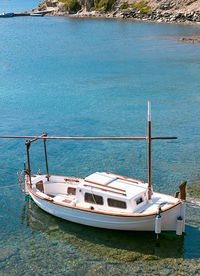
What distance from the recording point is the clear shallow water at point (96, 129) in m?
24.7

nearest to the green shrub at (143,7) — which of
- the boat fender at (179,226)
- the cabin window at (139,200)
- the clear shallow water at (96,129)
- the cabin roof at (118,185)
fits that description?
the clear shallow water at (96,129)

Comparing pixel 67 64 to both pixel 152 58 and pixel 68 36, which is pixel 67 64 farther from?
pixel 68 36

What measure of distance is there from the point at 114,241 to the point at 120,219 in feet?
5.75

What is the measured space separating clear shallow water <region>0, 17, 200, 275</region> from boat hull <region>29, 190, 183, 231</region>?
786 millimetres

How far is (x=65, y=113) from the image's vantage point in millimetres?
54906

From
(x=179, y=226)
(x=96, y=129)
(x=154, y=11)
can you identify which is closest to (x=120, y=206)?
(x=179, y=226)

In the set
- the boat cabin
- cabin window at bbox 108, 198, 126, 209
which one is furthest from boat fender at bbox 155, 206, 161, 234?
cabin window at bbox 108, 198, 126, 209

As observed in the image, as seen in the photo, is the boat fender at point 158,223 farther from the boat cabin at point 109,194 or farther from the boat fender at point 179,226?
the boat cabin at point 109,194

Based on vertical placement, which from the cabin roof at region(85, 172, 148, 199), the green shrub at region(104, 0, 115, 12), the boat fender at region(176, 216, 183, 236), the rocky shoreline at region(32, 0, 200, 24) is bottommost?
the boat fender at region(176, 216, 183, 236)

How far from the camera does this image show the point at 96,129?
48.2 meters

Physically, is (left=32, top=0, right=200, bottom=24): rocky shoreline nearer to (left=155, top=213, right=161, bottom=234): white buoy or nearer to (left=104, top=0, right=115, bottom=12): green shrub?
(left=104, top=0, right=115, bottom=12): green shrub

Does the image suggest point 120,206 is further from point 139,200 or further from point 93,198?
point 93,198

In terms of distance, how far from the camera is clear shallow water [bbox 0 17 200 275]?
24.7m

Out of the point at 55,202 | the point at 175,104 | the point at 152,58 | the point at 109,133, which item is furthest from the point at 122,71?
the point at 55,202
